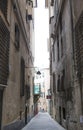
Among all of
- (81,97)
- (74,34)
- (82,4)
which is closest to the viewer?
(82,4)

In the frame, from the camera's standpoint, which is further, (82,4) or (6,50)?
(6,50)

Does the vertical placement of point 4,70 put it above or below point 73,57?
below

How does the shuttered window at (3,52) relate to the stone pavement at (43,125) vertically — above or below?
above

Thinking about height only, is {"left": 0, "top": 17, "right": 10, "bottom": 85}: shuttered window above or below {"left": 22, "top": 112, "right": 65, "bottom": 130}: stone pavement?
above

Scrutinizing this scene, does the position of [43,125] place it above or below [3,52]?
below

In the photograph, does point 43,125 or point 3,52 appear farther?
point 43,125

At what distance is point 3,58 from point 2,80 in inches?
34.6

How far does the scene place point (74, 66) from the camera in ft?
35.7

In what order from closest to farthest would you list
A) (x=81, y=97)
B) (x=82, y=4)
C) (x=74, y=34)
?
(x=82, y=4) < (x=81, y=97) < (x=74, y=34)

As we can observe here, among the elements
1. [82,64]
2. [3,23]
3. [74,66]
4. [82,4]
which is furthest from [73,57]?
[3,23]

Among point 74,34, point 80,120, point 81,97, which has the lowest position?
point 80,120

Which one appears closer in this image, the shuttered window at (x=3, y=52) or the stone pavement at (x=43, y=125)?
the shuttered window at (x=3, y=52)

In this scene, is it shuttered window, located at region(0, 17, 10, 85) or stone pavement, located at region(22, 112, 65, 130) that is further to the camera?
stone pavement, located at region(22, 112, 65, 130)

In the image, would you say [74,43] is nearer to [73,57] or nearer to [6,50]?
[73,57]
